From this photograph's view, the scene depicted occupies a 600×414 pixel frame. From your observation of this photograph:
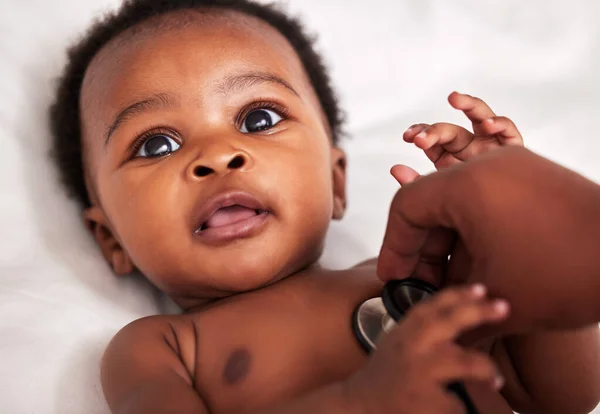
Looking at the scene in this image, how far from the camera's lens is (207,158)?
1.10 metres

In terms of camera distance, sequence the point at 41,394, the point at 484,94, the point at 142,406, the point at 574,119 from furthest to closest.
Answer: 1. the point at 484,94
2. the point at 574,119
3. the point at 41,394
4. the point at 142,406

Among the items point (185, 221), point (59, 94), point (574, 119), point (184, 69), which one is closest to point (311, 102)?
point (184, 69)

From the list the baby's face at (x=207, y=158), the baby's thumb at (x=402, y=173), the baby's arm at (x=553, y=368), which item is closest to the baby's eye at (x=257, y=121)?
the baby's face at (x=207, y=158)

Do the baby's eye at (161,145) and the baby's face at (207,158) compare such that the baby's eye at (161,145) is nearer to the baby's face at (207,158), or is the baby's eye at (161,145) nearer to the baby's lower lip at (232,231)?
the baby's face at (207,158)

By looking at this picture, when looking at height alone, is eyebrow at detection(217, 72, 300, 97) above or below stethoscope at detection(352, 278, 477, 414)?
above

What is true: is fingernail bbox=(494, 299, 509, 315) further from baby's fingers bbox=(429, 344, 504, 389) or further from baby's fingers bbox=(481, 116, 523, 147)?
baby's fingers bbox=(481, 116, 523, 147)

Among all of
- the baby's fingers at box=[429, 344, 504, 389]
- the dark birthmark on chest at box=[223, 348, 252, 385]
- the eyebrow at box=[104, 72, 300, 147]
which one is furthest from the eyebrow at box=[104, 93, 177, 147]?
the baby's fingers at box=[429, 344, 504, 389]

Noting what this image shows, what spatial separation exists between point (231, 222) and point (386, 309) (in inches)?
12.9

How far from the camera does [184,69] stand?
3.89 feet

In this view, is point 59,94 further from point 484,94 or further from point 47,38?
point 484,94

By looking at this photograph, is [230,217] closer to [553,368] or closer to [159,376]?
[159,376]

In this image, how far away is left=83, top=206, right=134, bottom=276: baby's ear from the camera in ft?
4.37

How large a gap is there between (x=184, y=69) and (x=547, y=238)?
0.71m

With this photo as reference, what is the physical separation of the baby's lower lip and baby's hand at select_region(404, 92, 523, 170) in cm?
30
